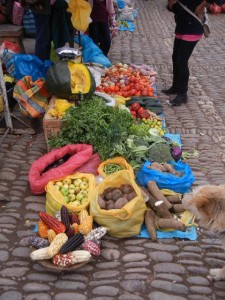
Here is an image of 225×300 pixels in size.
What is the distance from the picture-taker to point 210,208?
2896mm

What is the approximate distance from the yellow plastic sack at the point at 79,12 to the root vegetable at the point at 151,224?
383 cm

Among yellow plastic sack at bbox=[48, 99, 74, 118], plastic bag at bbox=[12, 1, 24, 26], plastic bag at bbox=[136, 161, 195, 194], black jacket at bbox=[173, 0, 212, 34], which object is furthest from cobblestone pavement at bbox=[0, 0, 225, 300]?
plastic bag at bbox=[12, 1, 24, 26]

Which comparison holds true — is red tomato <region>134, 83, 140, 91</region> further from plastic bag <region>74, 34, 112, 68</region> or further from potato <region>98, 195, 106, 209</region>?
potato <region>98, 195, 106, 209</region>

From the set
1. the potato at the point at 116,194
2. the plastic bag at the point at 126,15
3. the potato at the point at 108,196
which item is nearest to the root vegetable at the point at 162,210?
the potato at the point at 116,194

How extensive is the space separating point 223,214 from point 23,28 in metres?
7.64

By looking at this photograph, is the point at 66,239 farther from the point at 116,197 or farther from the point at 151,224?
the point at 151,224

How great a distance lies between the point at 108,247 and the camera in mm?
3969

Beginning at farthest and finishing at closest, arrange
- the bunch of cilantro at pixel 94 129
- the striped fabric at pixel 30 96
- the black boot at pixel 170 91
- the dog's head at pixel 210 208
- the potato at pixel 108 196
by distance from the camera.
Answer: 1. the black boot at pixel 170 91
2. the striped fabric at pixel 30 96
3. the bunch of cilantro at pixel 94 129
4. the potato at pixel 108 196
5. the dog's head at pixel 210 208

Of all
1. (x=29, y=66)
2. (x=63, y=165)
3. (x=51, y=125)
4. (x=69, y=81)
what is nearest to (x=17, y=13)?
(x=29, y=66)

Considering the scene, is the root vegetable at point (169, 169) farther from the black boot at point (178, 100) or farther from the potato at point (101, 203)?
the black boot at point (178, 100)

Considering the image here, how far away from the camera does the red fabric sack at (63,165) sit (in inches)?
184

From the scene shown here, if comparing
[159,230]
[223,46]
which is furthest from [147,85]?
[223,46]

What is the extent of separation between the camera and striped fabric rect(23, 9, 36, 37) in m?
8.62

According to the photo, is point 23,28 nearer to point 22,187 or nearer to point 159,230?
point 22,187
